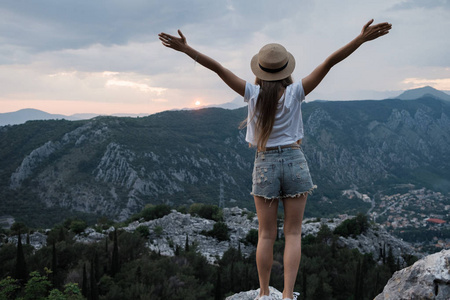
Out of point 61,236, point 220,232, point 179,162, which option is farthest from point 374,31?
point 179,162

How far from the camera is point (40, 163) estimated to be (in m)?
75.3

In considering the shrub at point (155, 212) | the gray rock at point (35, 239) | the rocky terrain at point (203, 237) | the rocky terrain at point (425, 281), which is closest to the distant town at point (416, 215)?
the rocky terrain at point (203, 237)

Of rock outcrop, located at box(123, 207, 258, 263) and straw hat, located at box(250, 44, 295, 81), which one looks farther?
rock outcrop, located at box(123, 207, 258, 263)

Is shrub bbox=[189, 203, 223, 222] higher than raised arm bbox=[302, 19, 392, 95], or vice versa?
raised arm bbox=[302, 19, 392, 95]

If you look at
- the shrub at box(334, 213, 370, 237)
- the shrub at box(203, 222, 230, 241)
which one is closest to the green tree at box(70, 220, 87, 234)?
the shrub at box(203, 222, 230, 241)

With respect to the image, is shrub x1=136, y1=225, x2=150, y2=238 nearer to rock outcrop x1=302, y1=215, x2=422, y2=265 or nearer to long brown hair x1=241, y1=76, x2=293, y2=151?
rock outcrop x1=302, y1=215, x2=422, y2=265

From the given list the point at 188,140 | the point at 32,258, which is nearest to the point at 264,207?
the point at 32,258

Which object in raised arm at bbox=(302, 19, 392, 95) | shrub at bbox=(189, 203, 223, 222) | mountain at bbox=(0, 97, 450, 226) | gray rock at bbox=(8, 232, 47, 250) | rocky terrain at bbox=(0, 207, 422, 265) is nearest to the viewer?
raised arm at bbox=(302, 19, 392, 95)

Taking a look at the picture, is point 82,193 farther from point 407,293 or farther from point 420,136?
point 420,136

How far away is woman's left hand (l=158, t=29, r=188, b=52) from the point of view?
3.86 metres

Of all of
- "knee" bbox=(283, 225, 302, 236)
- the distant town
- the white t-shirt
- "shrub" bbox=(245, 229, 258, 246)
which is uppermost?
the white t-shirt

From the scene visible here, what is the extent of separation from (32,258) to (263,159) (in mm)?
20507

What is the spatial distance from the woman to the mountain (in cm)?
6262

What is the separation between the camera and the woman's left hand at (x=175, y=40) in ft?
12.7
